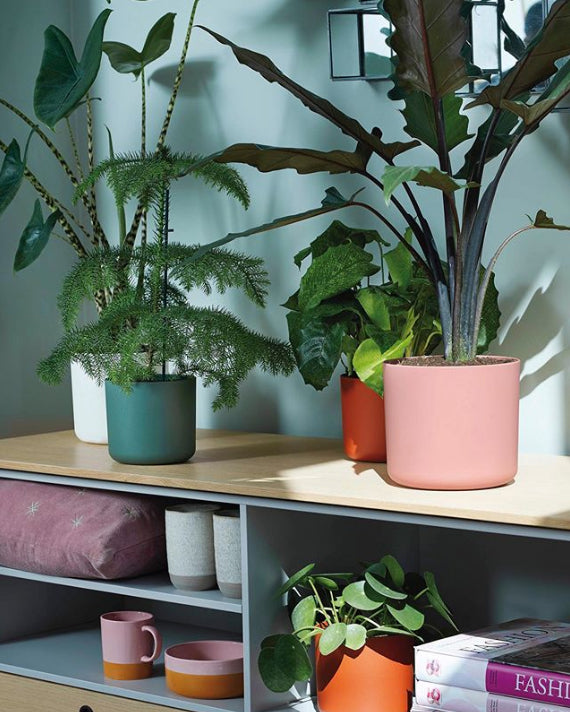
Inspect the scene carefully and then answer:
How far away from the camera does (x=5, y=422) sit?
7.77ft

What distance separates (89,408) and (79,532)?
1.23 ft

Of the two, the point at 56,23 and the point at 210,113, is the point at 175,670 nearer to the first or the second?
the point at 210,113

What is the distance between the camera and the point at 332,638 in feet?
5.36

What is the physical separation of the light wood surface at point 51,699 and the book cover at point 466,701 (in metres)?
0.47

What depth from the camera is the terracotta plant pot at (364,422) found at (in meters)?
1.85

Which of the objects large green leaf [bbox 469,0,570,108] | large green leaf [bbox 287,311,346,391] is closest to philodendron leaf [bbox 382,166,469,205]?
large green leaf [bbox 469,0,570,108]

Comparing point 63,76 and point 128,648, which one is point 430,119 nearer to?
point 63,76

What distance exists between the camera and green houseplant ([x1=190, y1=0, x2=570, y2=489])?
1.48 metres

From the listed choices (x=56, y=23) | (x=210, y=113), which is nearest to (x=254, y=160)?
(x=210, y=113)

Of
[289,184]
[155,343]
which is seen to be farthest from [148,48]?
[155,343]

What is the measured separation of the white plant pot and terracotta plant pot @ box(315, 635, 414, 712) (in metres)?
0.71

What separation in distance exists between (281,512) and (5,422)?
0.87 metres

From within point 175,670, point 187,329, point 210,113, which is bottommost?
point 175,670

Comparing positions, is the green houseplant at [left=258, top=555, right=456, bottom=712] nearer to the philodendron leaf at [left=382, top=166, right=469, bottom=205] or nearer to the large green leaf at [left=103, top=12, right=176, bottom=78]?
the philodendron leaf at [left=382, top=166, right=469, bottom=205]
